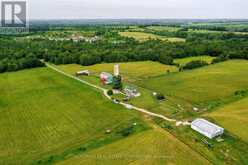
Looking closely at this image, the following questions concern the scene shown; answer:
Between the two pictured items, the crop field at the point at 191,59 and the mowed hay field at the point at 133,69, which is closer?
the mowed hay field at the point at 133,69

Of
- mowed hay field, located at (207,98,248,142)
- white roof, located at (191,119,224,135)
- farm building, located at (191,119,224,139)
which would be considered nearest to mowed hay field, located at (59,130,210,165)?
farm building, located at (191,119,224,139)

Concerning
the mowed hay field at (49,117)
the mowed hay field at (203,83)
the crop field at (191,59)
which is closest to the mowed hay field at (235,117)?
the mowed hay field at (203,83)

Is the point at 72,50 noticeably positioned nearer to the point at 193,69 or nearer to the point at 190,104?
the point at 193,69

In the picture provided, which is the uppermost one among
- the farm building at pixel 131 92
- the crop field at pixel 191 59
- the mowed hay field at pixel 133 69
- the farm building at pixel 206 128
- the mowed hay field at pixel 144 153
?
the crop field at pixel 191 59

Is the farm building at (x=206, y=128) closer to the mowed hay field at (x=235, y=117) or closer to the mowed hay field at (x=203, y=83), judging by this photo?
the mowed hay field at (x=235, y=117)

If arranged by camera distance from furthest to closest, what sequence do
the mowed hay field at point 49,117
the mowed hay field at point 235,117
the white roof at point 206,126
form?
the mowed hay field at point 235,117 → the white roof at point 206,126 → the mowed hay field at point 49,117

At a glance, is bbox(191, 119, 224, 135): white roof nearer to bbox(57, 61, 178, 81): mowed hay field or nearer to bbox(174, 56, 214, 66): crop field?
bbox(57, 61, 178, 81): mowed hay field

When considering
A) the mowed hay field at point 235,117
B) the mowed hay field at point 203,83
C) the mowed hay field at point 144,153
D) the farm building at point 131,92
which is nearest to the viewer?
the mowed hay field at point 144,153

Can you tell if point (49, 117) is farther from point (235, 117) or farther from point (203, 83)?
point (203, 83)

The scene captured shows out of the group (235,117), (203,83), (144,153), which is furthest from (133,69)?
(144,153)
